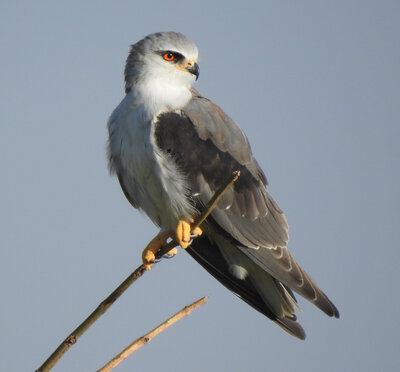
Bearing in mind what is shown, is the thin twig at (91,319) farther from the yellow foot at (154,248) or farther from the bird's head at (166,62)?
the bird's head at (166,62)

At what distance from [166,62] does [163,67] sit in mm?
67

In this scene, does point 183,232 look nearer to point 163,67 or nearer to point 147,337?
point 163,67

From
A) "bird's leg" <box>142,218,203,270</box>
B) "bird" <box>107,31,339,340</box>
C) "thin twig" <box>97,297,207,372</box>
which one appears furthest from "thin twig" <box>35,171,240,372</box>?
"bird" <box>107,31,339,340</box>

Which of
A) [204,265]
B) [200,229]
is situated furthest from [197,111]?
[204,265]

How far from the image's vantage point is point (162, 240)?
488 cm

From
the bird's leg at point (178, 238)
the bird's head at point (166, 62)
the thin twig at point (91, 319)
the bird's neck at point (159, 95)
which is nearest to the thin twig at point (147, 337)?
the thin twig at point (91, 319)

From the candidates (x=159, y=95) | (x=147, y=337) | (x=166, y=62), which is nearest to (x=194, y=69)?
(x=166, y=62)

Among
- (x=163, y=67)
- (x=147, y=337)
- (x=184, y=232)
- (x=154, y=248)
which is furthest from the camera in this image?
(x=163, y=67)

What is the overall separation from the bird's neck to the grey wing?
3.1 inches

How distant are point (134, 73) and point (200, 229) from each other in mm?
1369

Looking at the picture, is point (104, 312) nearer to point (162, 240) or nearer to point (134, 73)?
point (162, 240)

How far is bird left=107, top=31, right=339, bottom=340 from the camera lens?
15.0 feet

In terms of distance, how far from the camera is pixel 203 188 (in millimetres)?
4645

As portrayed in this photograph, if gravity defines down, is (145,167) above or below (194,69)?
below
